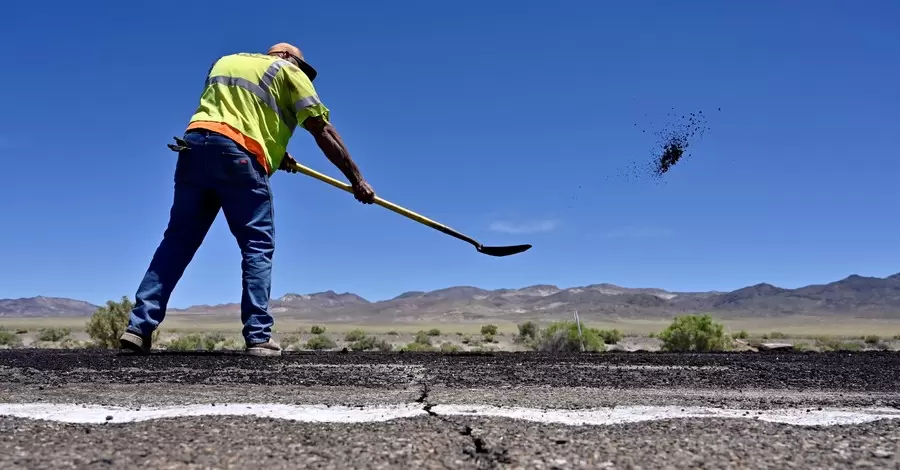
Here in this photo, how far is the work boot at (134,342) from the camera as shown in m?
5.42

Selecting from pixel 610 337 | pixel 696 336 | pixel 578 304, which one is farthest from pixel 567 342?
pixel 578 304

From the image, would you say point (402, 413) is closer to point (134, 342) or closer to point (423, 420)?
point (423, 420)

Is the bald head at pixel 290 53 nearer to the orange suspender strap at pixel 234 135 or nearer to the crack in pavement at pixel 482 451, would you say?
the orange suspender strap at pixel 234 135

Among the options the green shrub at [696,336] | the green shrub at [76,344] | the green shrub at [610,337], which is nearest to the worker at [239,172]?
the green shrub at [76,344]

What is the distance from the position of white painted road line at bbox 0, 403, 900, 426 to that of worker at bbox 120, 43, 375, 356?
8.02ft

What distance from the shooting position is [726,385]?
4.72 meters

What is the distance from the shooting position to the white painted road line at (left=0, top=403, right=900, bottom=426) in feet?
8.87

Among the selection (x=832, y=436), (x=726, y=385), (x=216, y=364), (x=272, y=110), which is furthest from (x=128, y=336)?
(x=832, y=436)

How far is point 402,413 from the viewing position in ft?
9.49

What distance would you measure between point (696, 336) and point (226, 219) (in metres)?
16.8

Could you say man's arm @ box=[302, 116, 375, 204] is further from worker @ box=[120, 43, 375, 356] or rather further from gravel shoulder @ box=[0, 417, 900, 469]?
gravel shoulder @ box=[0, 417, 900, 469]

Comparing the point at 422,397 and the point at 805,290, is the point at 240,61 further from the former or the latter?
the point at 805,290

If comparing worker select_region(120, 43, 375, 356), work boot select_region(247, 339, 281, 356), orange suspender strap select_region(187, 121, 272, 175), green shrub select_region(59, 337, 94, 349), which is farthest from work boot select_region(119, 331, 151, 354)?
green shrub select_region(59, 337, 94, 349)

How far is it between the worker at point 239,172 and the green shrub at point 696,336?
52.0 ft
